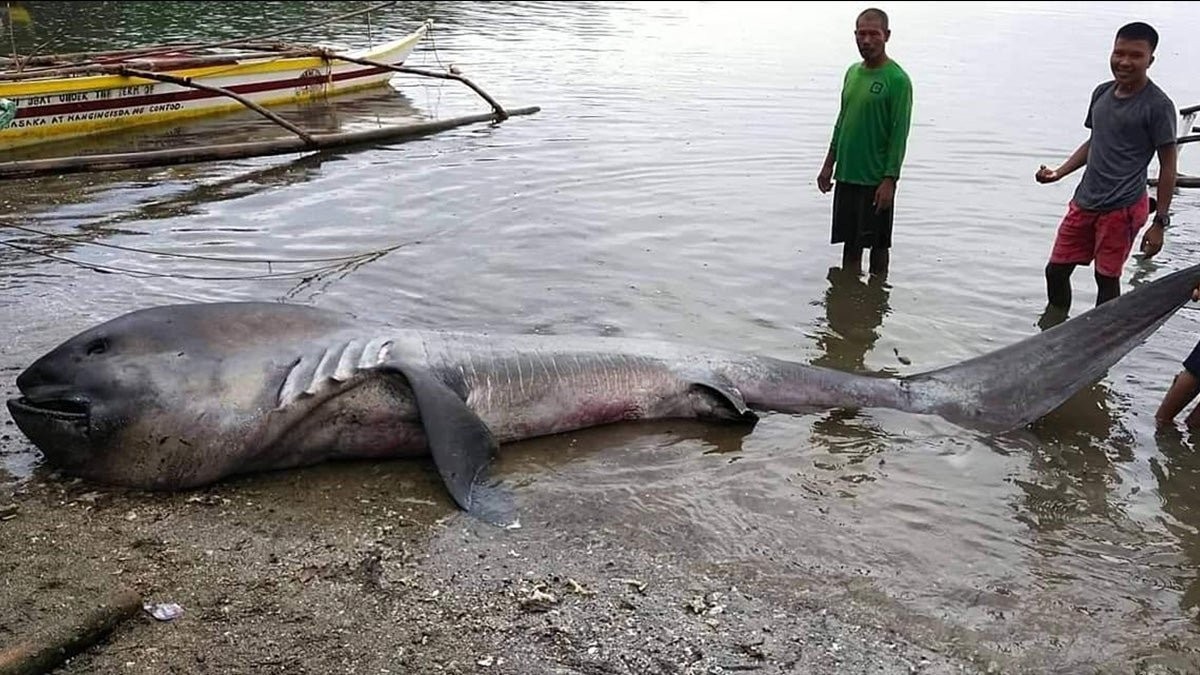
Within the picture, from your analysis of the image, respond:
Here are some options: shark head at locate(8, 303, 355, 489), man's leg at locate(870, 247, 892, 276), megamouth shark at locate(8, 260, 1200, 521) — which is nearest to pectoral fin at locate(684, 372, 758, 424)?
megamouth shark at locate(8, 260, 1200, 521)

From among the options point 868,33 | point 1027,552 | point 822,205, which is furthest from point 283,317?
point 822,205

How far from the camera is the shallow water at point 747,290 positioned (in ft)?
15.0

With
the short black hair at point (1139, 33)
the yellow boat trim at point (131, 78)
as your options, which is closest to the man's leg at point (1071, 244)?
the short black hair at point (1139, 33)

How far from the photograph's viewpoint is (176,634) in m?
3.66

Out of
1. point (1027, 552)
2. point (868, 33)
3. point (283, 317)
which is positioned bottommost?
point (1027, 552)

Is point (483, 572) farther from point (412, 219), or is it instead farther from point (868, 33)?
point (412, 219)

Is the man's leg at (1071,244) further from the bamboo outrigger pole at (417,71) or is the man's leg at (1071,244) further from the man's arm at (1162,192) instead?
the bamboo outrigger pole at (417,71)

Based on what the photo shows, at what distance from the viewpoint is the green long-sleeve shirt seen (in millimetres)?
7582

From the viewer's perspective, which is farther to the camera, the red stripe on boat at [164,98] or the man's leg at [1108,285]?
the red stripe on boat at [164,98]

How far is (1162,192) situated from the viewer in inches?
255

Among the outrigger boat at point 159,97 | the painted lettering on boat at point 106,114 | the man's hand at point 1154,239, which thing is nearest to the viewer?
the man's hand at point 1154,239

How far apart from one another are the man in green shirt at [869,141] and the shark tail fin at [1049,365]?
7.80ft

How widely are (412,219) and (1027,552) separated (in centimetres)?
700

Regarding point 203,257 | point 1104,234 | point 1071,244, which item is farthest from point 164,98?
point 1104,234
